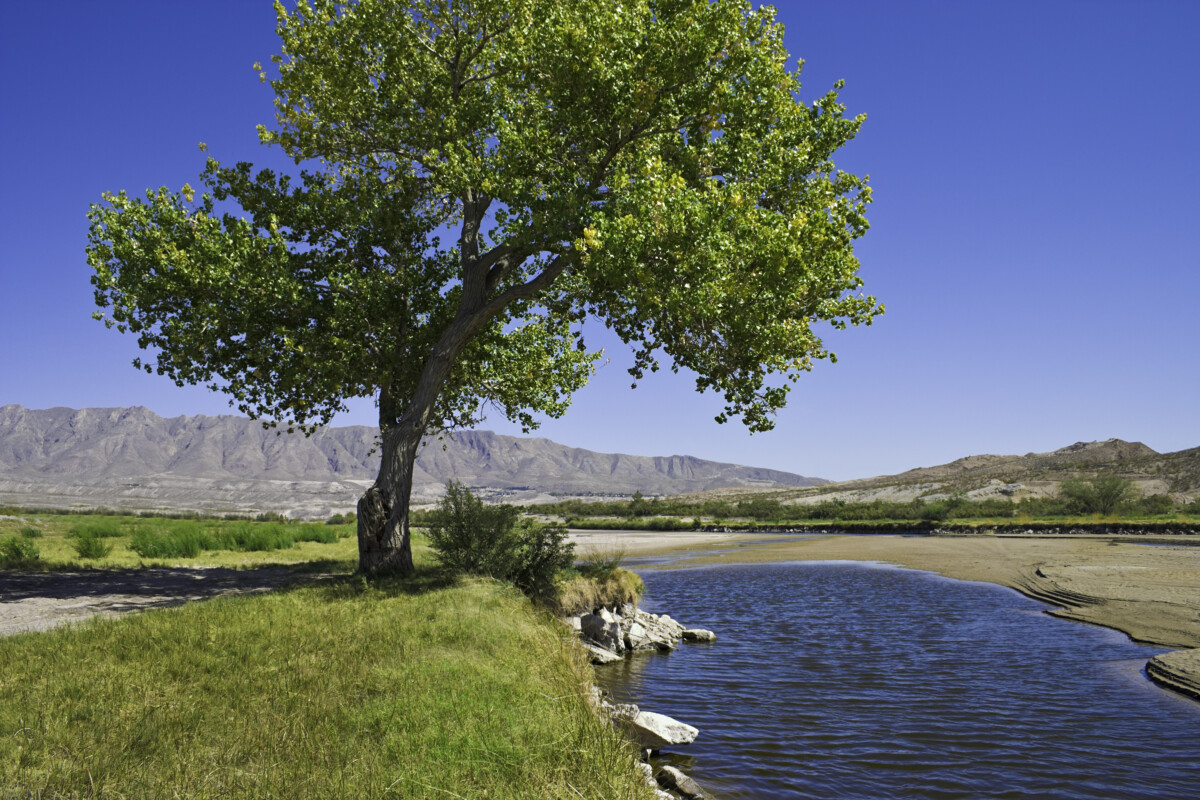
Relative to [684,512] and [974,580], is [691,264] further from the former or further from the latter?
[684,512]

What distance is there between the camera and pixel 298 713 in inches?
272

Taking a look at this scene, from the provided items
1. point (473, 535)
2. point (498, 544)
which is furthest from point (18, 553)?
point (498, 544)

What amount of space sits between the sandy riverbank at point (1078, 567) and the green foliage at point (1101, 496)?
2247 centimetres

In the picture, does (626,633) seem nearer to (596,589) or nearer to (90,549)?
(596,589)

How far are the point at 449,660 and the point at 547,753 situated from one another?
10.7 feet

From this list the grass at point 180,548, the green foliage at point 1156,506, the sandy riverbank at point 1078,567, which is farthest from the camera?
the green foliage at point 1156,506

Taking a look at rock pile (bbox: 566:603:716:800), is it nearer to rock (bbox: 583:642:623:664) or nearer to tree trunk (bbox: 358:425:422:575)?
rock (bbox: 583:642:623:664)

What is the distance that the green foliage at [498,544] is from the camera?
57.5 ft

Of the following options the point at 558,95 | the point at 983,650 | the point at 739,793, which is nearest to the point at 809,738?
the point at 739,793

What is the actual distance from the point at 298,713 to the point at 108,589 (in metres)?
13.7

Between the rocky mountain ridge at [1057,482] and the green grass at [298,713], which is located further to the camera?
the rocky mountain ridge at [1057,482]

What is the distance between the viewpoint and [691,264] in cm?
1327

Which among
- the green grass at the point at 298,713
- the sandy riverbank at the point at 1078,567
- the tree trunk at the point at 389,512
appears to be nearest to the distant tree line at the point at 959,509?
the sandy riverbank at the point at 1078,567

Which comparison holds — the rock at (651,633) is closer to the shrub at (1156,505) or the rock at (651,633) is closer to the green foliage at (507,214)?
the green foliage at (507,214)
